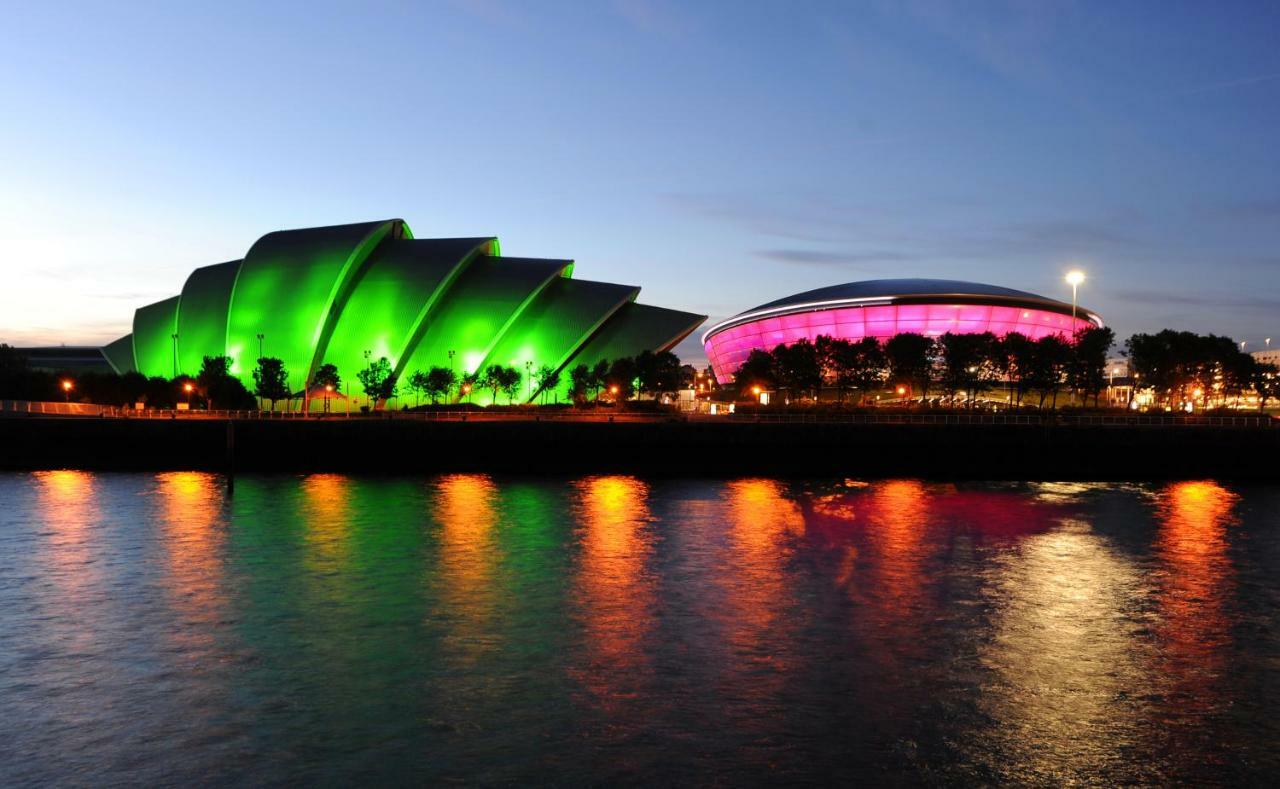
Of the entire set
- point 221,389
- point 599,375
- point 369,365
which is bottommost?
point 221,389

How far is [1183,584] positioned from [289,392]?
69.6 m

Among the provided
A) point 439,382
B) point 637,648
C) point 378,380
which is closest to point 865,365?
point 439,382

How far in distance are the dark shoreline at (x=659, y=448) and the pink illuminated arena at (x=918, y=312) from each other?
122ft

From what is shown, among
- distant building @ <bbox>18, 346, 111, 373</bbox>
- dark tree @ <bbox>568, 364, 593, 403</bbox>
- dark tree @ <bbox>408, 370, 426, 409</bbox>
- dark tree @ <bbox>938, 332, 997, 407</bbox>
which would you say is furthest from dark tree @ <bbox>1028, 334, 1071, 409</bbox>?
distant building @ <bbox>18, 346, 111, 373</bbox>

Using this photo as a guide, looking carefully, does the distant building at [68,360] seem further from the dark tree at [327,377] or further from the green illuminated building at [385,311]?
the dark tree at [327,377]

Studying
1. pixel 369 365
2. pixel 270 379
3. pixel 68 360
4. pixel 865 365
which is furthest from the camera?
pixel 68 360

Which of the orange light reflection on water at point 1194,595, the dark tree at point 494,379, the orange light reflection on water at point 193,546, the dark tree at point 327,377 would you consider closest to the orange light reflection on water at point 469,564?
the orange light reflection on water at point 193,546

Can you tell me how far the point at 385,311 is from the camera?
83.4 m

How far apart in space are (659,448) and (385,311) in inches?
1518

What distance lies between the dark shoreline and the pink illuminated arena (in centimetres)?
3716

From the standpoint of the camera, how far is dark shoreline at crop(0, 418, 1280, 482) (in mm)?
50250

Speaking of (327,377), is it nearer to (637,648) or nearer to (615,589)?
(615,589)

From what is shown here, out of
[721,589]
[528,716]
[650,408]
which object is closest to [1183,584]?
[721,589]

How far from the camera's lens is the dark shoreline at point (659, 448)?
50.2m
